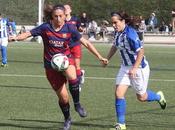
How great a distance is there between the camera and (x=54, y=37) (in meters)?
9.80

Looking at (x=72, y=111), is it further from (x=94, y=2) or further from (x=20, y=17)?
(x=94, y=2)

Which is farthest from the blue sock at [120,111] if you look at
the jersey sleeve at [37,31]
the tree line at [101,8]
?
the tree line at [101,8]

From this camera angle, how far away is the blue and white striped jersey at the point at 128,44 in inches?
395

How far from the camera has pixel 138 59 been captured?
391 inches

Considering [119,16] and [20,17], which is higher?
[119,16]

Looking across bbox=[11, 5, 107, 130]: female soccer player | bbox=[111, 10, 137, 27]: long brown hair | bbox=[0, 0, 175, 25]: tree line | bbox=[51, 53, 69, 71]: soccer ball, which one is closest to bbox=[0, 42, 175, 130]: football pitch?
bbox=[11, 5, 107, 130]: female soccer player

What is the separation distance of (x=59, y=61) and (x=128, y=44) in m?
1.25

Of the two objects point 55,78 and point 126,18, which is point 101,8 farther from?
point 55,78

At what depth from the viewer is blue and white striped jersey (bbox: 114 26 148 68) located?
10.0 meters

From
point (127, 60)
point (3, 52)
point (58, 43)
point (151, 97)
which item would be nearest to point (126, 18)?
point (127, 60)

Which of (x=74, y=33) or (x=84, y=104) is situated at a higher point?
(x=74, y=33)

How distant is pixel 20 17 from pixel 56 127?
50.6 metres

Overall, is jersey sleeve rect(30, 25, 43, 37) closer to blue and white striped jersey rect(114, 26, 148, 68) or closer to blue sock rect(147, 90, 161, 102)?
blue and white striped jersey rect(114, 26, 148, 68)

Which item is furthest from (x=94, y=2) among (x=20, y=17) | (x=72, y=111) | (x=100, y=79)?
(x=72, y=111)
